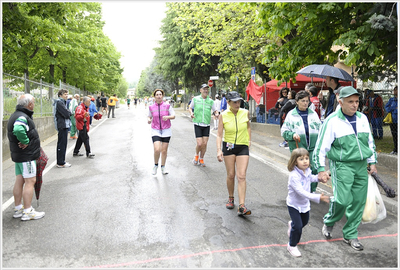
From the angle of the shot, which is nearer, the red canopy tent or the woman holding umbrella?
the woman holding umbrella

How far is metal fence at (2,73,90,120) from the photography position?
36.4ft

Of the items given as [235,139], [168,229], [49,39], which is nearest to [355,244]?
[235,139]

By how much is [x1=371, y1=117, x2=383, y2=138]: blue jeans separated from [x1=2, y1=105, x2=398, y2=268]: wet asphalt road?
5.23m

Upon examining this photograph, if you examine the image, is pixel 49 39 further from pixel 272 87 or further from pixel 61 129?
pixel 272 87

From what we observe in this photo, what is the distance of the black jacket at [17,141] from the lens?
16.5 ft

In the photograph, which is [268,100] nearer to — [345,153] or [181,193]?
[181,193]

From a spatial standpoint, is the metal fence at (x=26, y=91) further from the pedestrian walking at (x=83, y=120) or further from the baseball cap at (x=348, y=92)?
the baseball cap at (x=348, y=92)

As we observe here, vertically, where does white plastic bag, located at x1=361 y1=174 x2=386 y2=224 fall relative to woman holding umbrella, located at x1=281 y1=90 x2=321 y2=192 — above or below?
below

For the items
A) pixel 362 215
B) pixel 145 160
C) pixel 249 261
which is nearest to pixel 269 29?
pixel 145 160

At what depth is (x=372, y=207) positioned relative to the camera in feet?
13.5

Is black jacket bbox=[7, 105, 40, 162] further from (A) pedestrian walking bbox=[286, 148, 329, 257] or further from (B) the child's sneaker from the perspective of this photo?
(A) pedestrian walking bbox=[286, 148, 329, 257]

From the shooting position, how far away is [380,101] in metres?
12.4

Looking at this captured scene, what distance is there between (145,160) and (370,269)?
6928 mm

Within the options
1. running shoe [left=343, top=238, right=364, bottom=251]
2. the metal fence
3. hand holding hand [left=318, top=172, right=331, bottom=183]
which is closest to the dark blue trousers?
the metal fence
